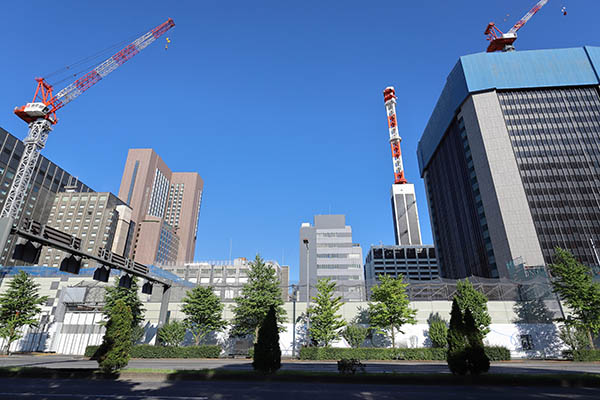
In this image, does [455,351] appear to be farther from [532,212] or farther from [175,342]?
[532,212]

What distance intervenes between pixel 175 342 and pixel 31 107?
72.7 meters

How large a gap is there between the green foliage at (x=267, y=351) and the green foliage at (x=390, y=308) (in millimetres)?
19401

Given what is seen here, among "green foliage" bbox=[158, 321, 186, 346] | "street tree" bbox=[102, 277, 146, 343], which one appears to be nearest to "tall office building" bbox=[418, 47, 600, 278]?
"green foliage" bbox=[158, 321, 186, 346]

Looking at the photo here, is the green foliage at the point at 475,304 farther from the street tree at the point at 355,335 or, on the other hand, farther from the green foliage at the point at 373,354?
the street tree at the point at 355,335

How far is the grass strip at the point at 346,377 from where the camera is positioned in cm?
1448

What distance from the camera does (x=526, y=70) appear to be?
89938 millimetres

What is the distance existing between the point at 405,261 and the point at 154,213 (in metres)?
144

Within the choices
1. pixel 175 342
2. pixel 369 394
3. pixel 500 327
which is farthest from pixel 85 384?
pixel 500 327

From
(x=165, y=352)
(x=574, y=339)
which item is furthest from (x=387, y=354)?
(x=165, y=352)

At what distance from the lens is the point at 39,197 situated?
4840 inches

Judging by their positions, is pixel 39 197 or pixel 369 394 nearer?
pixel 369 394

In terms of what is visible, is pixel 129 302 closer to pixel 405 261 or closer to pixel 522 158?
pixel 522 158

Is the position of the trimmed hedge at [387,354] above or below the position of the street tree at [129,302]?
below

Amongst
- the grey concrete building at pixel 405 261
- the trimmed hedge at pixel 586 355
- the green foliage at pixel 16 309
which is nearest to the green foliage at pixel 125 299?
the green foliage at pixel 16 309
